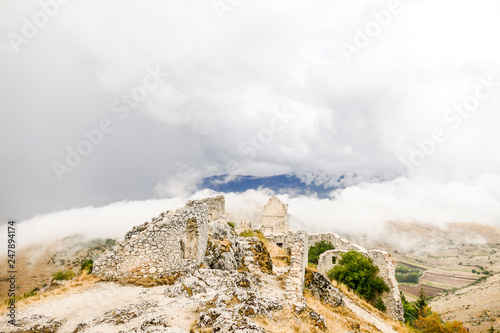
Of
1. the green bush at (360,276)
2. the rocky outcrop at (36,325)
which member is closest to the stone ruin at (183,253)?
the rocky outcrop at (36,325)

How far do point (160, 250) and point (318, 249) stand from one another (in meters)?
32.4

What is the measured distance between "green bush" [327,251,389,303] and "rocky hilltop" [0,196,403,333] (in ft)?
17.6

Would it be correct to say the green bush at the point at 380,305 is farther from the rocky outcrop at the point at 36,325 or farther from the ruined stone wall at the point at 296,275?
the rocky outcrop at the point at 36,325

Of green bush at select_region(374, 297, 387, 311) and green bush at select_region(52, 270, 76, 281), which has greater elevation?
green bush at select_region(52, 270, 76, 281)

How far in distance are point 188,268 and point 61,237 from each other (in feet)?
251

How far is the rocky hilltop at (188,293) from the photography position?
752cm

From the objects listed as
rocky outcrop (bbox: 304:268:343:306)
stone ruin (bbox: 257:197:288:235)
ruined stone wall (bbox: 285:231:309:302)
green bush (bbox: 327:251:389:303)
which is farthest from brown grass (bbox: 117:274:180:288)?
stone ruin (bbox: 257:197:288:235)

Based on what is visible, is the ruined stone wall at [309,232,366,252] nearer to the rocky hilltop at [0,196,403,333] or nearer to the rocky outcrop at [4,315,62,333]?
the rocky hilltop at [0,196,403,333]

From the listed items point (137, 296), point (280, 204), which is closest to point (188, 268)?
point (137, 296)

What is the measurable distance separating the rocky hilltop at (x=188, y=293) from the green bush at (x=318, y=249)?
18631 millimetres

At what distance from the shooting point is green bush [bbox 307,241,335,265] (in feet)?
127

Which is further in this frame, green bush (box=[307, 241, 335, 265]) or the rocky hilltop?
green bush (box=[307, 241, 335, 265])

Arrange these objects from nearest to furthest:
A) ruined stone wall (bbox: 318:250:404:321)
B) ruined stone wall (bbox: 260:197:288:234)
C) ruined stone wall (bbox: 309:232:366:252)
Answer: ruined stone wall (bbox: 318:250:404:321), ruined stone wall (bbox: 309:232:366:252), ruined stone wall (bbox: 260:197:288:234)

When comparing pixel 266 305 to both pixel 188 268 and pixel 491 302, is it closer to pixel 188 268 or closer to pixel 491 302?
pixel 188 268
